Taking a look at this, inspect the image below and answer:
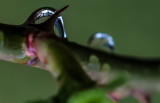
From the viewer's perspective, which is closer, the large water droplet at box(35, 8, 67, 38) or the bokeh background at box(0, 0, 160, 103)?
the large water droplet at box(35, 8, 67, 38)

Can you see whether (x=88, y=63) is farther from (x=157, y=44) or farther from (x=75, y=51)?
(x=157, y=44)

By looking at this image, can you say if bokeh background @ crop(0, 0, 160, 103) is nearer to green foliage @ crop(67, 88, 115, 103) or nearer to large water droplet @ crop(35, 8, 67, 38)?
large water droplet @ crop(35, 8, 67, 38)

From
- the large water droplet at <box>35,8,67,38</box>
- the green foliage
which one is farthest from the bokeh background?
the green foliage

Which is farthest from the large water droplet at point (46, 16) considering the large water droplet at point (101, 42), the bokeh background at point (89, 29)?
the bokeh background at point (89, 29)

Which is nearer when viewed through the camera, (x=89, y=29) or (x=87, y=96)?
(x=87, y=96)

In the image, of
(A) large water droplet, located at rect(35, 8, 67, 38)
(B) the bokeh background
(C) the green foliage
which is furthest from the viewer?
(B) the bokeh background

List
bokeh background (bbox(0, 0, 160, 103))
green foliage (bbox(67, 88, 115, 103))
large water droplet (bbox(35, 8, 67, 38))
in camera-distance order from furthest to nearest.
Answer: bokeh background (bbox(0, 0, 160, 103)) < large water droplet (bbox(35, 8, 67, 38)) < green foliage (bbox(67, 88, 115, 103))

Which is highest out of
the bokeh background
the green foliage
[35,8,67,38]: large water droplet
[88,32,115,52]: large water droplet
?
the green foliage

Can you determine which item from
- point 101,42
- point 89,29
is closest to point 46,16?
point 101,42

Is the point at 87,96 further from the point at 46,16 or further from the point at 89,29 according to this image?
the point at 89,29
